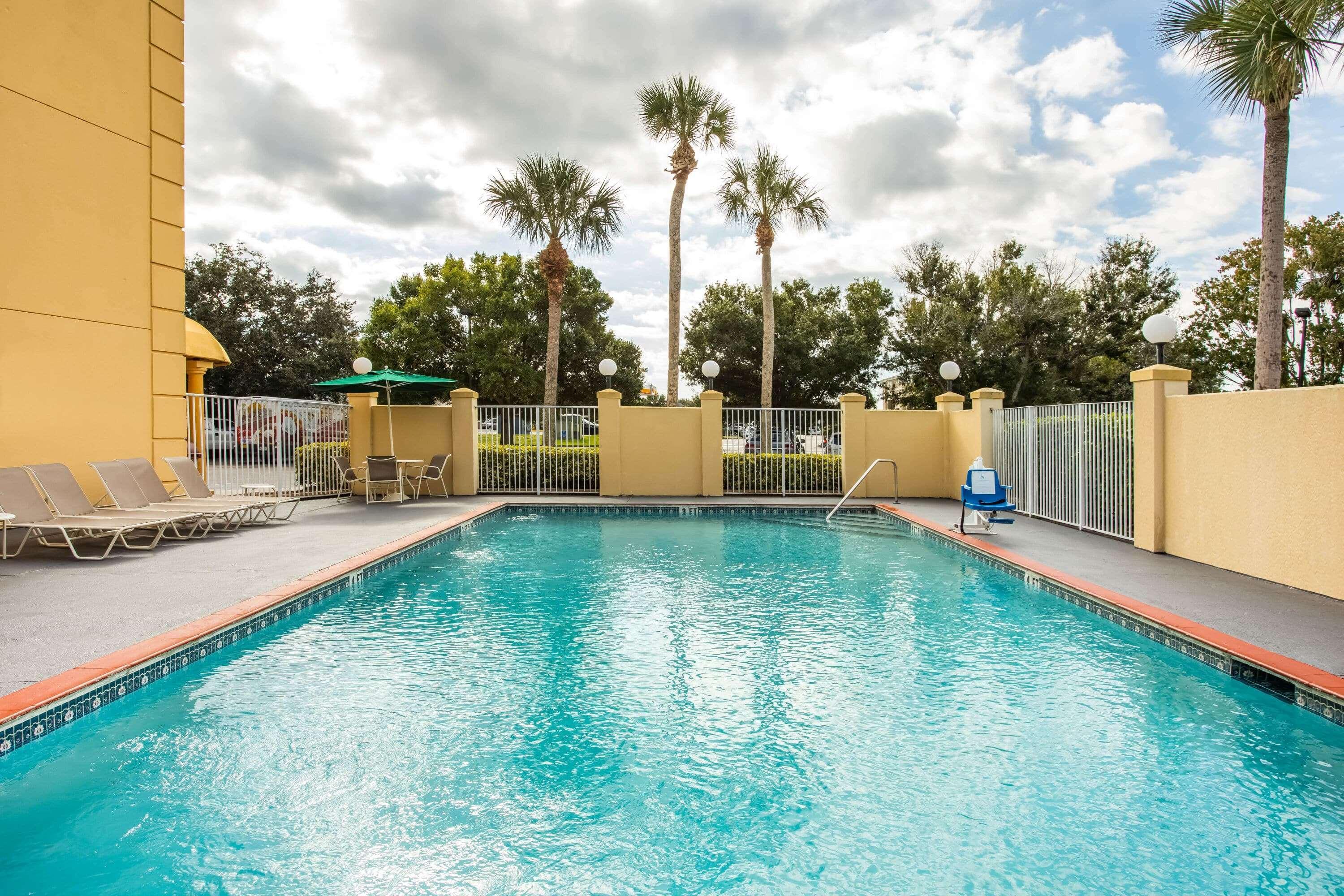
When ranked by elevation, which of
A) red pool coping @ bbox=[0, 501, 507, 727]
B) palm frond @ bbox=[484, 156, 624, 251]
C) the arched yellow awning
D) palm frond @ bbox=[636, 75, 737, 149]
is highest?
palm frond @ bbox=[636, 75, 737, 149]

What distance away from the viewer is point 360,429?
14.7 meters

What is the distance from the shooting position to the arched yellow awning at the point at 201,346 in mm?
13086

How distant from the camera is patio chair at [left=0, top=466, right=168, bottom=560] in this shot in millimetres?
7270

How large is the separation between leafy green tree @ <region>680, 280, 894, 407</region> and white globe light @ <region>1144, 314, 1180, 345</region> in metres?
21.3

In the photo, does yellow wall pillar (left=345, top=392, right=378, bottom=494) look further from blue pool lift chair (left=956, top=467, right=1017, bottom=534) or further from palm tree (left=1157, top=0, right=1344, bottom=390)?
palm tree (left=1157, top=0, right=1344, bottom=390)

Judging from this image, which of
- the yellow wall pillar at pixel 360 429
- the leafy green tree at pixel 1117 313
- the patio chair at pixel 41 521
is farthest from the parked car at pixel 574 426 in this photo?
the leafy green tree at pixel 1117 313

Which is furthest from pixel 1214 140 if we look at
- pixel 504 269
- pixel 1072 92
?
pixel 504 269

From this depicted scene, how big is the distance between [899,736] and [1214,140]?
66.9 feet

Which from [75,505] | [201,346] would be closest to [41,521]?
[75,505]

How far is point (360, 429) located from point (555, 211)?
7.45 m

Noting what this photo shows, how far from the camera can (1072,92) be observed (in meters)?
16.6

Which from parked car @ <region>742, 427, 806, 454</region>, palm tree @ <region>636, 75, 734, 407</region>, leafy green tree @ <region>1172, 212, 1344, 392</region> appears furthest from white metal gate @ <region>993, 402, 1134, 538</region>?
leafy green tree @ <region>1172, 212, 1344, 392</region>

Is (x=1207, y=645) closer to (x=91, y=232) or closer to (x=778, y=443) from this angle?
(x=778, y=443)

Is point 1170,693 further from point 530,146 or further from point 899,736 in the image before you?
point 530,146
